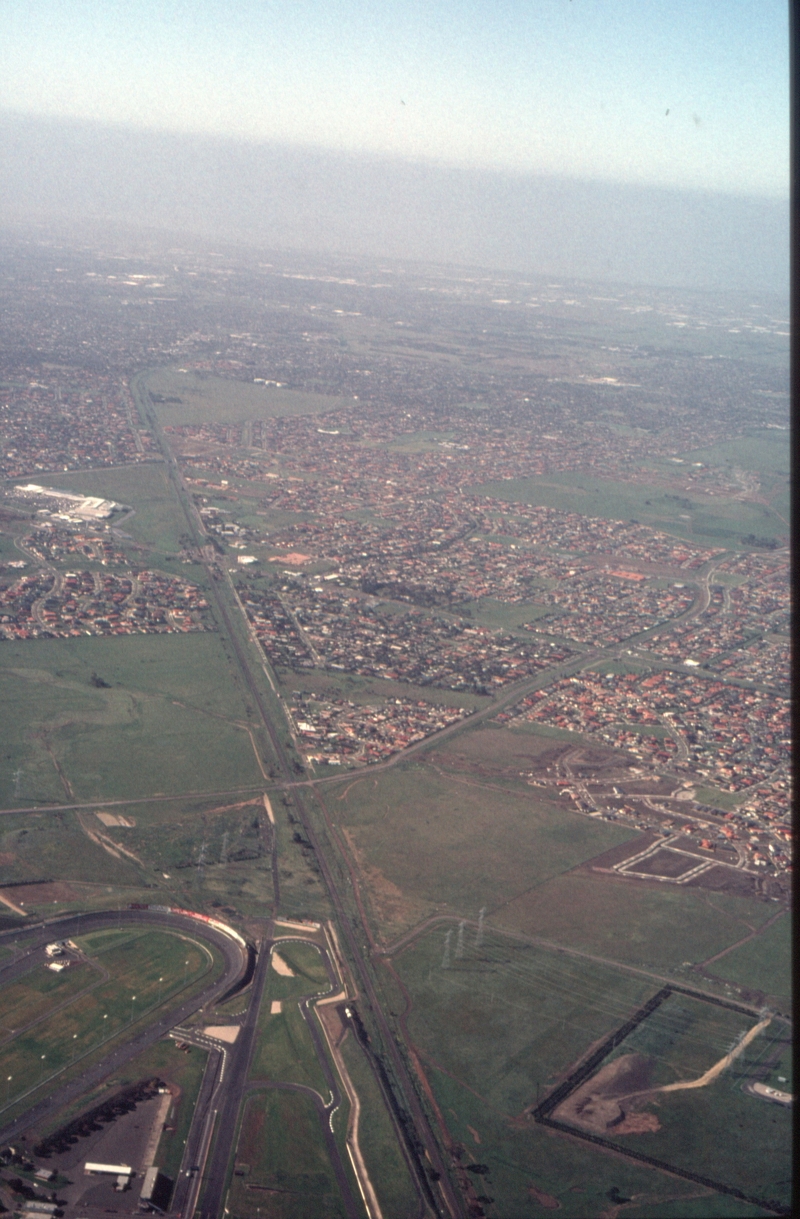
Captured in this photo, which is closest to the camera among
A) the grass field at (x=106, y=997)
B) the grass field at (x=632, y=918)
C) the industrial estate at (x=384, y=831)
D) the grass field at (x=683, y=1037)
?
the industrial estate at (x=384, y=831)

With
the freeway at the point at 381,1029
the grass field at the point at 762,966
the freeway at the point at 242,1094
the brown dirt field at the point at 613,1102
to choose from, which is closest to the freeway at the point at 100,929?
the freeway at the point at 242,1094

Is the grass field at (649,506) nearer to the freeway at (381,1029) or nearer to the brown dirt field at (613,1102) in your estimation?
the freeway at (381,1029)

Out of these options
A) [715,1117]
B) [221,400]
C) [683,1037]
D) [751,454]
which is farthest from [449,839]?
[751,454]

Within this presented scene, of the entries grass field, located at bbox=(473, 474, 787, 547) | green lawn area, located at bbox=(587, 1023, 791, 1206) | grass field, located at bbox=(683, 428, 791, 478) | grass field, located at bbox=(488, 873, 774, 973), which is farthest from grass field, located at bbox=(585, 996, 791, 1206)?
grass field, located at bbox=(683, 428, 791, 478)

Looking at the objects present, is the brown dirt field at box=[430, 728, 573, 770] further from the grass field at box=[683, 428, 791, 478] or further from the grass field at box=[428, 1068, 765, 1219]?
the grass field at box=[683, 428, 791, 478]

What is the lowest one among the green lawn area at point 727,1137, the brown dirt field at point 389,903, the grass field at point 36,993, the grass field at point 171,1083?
the green lawn area at point 727,1137

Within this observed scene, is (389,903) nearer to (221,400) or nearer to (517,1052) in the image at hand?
(517,1052)

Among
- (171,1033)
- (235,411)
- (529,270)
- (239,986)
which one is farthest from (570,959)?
(529,270)
